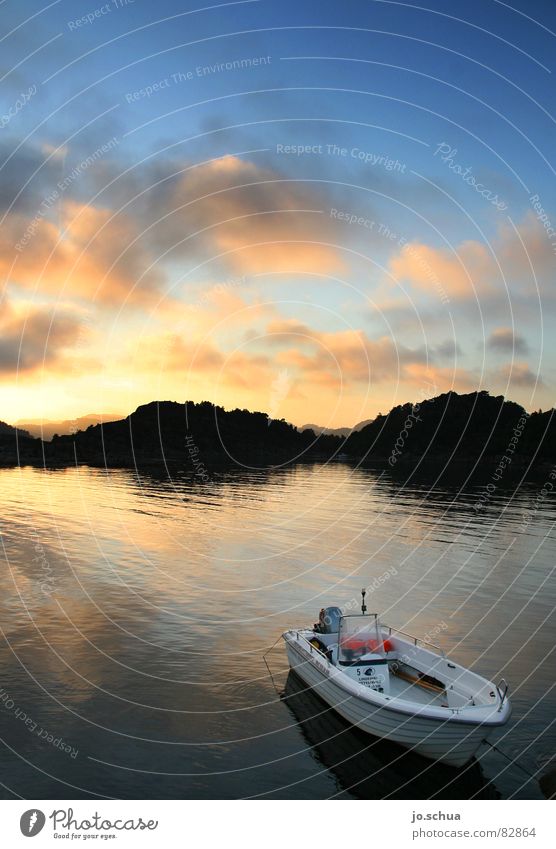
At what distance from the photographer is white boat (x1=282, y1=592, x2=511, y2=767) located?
2164 centimetres

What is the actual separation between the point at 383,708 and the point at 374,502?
96734 millimetres

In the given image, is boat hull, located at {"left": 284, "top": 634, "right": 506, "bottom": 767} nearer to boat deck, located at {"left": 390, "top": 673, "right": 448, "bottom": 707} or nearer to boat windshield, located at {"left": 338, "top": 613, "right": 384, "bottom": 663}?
boat windshield, located at {"left": 338, "top": 613, "right": 384, "bottom": 663}

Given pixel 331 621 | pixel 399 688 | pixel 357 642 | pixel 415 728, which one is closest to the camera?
pixel 415 728

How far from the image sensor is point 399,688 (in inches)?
1065

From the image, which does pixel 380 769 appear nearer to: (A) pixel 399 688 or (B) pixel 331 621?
(A) pixel 399 688

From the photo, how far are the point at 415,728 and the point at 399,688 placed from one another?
4764 mm

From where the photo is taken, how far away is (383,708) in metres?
22.9
